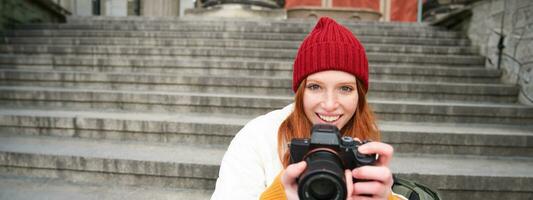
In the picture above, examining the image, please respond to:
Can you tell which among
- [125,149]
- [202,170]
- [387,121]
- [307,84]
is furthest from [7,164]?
[387,121]

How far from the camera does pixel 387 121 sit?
3301mm

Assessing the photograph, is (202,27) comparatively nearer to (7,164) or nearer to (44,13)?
(44,13)

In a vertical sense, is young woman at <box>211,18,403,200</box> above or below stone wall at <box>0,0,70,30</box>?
below

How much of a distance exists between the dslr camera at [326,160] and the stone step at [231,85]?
2950 mm

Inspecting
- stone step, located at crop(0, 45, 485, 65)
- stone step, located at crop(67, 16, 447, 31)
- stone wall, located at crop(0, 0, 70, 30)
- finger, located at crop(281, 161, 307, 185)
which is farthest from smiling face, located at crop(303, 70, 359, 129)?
stone wall, located at crop(0, 0, 70, 30)

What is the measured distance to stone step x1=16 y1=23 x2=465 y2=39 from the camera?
214 inches

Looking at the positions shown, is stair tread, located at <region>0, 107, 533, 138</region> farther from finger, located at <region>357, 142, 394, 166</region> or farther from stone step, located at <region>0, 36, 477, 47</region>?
finger, located at <region>357, 142, 394, 166</region>

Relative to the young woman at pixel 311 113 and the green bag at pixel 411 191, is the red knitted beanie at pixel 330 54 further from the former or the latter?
the green bag at pixel 411 191

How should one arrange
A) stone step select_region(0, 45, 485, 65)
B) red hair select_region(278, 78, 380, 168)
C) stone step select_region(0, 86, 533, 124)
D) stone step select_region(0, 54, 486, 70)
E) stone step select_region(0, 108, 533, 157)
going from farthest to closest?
1. stone step select_region(0, 45, 485, 65)
2. stone step select_region(0, 54, 486, 70)
3. stone step select_region(0, 86, 533, 124)
4. stone step select_region(0, 108, 533, 157)
5. red hair select_region(278, 78, 380, 168)

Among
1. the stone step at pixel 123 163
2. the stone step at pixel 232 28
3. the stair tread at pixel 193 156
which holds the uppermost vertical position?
the stone step at pixel 232 28

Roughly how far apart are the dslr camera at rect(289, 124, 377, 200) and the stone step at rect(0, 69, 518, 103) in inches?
116

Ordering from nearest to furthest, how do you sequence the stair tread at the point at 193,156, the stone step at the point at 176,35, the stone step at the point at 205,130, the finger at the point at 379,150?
the finger at the point at 379,150 → the stair tread at the point at 193,156 → the stone step at the point at 205,130 → the stone step at the point at 176,35

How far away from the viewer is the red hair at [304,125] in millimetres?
1176

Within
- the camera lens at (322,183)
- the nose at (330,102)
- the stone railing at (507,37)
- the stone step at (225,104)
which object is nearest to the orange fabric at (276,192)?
the camera lens at (322,183)
